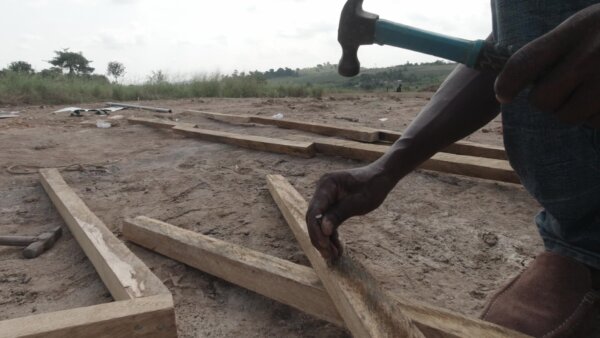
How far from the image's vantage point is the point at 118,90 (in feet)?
39.1

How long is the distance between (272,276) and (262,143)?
90.3 inches

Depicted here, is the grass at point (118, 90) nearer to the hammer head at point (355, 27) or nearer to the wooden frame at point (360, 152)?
the wooden frame at point (360, 152)

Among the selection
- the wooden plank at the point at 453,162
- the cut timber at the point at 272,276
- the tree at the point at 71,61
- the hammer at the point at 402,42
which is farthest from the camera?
the tree at the point at 71,61

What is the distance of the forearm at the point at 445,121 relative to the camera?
145cm

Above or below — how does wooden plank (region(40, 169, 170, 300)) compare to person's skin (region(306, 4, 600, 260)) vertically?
below

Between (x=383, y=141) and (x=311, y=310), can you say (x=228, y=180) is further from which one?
(x=311, y=310)

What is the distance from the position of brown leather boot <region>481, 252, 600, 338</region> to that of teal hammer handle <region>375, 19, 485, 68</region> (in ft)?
2.41

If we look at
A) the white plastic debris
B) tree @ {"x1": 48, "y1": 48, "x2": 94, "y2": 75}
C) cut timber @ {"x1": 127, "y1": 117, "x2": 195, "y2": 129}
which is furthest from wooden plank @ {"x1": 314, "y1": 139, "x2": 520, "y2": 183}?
tree @ {"x1": 48, "y1": 48, "x2": 94, "y2": 75}

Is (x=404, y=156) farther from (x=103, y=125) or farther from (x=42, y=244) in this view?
(x=103, y=125)

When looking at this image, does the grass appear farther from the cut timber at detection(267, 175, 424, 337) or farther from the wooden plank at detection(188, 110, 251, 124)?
the cut timber at detection(267, 175, 424, 337)

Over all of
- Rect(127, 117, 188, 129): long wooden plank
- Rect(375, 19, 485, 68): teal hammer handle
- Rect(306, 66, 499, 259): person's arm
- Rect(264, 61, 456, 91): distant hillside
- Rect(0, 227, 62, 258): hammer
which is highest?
Rect(264, 61, 456, 91): distant hillside

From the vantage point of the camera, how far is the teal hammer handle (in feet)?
3.20

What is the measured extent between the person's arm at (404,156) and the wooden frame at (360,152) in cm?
126

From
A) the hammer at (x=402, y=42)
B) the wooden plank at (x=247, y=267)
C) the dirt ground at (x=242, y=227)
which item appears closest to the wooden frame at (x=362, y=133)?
the dirt ground at (x=242, y=227)
